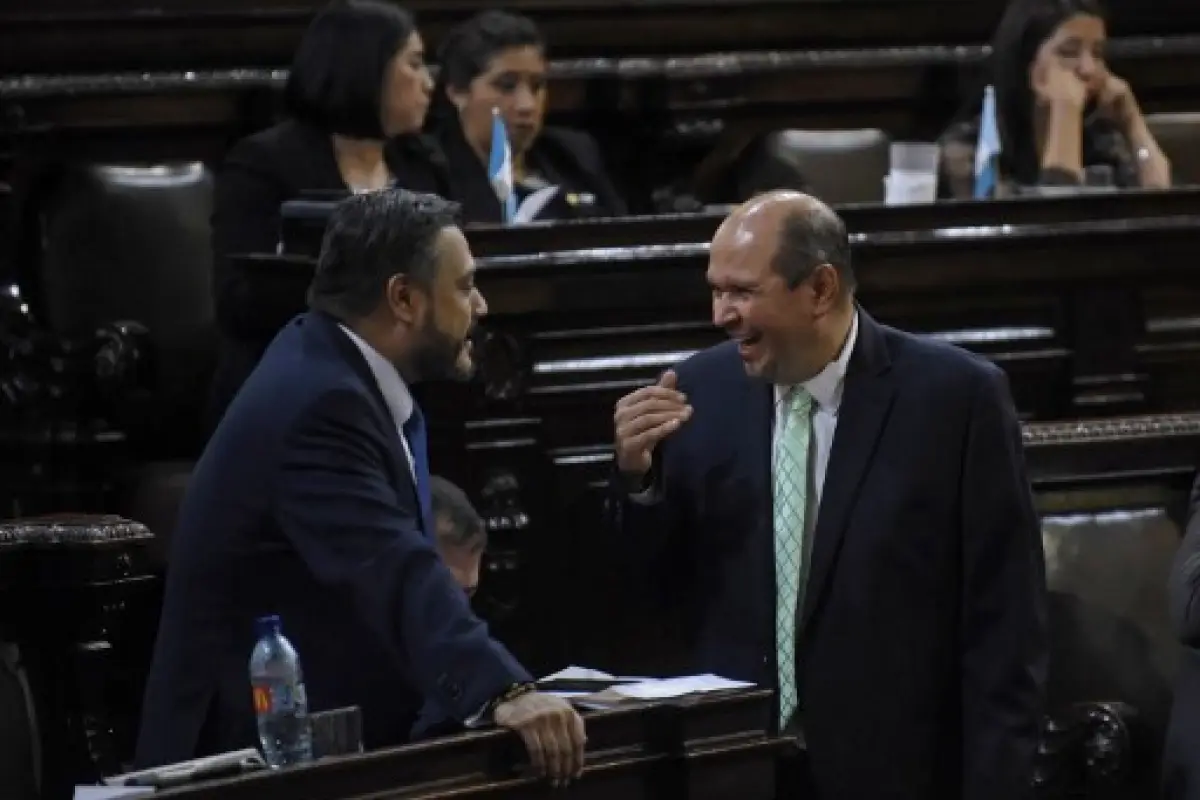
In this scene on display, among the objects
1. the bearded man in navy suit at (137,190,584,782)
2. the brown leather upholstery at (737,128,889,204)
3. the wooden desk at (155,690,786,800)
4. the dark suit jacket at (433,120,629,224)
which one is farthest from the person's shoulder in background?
the wooden desk at (155,690,786,800)

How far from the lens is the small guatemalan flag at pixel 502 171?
6652mm

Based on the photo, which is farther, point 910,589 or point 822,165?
point 822,165

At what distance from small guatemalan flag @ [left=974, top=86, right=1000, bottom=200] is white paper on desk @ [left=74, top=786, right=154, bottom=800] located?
3911 mm

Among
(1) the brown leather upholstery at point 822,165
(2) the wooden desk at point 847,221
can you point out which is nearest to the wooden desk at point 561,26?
(1) the brown leather upholstery at point 822,165

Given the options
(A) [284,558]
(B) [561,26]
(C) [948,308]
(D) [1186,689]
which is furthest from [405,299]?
(B) [561,26]

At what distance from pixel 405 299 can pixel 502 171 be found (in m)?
2.42

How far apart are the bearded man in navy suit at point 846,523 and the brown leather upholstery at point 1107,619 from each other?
2.88 feet

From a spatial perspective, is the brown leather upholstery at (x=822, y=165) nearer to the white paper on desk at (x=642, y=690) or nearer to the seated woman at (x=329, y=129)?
the seated woman at (x=329, y=129)

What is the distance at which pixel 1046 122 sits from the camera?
24.4 ft

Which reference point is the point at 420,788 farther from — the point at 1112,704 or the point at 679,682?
the point at 1112,704

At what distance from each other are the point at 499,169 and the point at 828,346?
2345 mm

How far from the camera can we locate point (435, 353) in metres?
4.29

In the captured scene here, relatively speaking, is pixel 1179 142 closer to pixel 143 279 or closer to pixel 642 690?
pixel 143 279

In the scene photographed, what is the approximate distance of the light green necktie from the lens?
441cm
